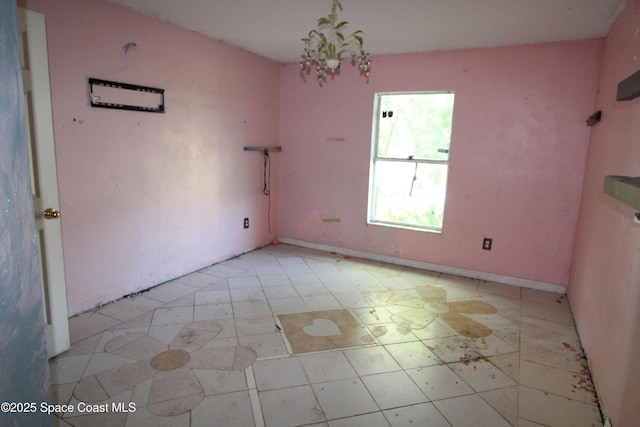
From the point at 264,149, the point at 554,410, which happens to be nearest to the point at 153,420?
the point at 554,410

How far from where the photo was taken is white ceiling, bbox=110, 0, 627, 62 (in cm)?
251

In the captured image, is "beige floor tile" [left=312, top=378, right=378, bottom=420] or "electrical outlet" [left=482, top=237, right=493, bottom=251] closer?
"beige floor tile" [left=312, top=378, right=378, bottom=420]

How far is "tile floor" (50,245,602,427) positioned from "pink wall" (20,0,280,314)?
14.1 inches

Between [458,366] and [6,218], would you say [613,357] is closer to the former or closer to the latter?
[458,366]

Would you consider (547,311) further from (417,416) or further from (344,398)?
(344,398)

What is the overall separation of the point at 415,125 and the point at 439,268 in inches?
61.4

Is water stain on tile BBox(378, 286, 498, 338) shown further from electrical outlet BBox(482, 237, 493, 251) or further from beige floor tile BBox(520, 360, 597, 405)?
electrical outlet BBox(482, 237, 493, 251)

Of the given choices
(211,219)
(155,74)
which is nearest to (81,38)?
(155,74)

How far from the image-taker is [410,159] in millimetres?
4004

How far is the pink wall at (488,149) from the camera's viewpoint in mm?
3244

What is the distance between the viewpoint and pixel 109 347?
2.31 metres

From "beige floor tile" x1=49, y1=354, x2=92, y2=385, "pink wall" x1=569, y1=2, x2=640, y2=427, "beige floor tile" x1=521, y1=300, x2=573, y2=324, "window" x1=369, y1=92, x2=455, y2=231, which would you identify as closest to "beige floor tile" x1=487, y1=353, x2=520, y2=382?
"pink wall" x1=569, y1=2, x2=640, y2=427

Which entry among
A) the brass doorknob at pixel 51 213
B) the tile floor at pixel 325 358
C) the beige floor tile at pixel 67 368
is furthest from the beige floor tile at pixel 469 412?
the brass doorknob at pixel 51 213

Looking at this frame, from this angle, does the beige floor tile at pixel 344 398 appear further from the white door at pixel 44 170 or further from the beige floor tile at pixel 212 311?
the white door at pixel 44 170
